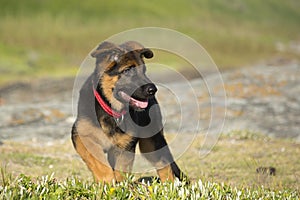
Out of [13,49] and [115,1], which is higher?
[115,1]

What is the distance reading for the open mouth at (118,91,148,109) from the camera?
7426 millimetres

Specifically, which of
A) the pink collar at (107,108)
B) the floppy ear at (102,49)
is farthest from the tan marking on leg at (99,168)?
the floppy ear at (102,49)

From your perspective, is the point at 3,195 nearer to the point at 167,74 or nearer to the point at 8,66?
the point at 167,74

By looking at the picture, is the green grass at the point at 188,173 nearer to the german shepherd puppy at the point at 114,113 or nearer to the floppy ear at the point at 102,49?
the german shepherd puppy at the point at 114,113

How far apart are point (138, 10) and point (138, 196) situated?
127067 millimetres

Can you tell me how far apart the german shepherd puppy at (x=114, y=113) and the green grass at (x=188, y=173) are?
21.8 inches

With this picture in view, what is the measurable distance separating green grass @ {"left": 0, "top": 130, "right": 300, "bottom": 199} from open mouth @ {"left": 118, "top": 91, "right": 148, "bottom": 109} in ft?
4.16

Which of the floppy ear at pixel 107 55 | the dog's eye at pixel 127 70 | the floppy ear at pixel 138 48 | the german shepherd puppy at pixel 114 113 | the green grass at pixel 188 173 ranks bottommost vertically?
the green grass at pixel 188 173

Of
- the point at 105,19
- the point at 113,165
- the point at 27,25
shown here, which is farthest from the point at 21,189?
the point at 105,19

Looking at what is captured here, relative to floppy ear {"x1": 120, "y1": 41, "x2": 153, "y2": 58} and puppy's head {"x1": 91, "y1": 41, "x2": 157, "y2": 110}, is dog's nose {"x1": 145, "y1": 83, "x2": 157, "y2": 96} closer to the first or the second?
puppy's head {"x1": 91, "y1": 41, "x2": 157, "y2": 110}

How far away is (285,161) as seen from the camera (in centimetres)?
1132

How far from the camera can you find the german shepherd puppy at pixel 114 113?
7.46 metres

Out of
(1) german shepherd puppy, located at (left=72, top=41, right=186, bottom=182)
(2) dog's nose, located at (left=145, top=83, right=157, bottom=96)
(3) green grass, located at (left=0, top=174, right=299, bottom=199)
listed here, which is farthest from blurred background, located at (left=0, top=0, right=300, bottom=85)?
(3) green grass, located at (left=0, top=174, right=299, bottom=199)

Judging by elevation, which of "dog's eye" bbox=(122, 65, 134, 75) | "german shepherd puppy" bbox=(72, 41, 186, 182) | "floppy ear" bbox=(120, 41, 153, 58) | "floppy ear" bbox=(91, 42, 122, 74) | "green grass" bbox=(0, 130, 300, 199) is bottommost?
"green grass" bbox=(0, 130, 300, 199)
